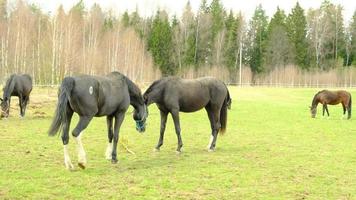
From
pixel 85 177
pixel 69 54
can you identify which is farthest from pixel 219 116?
pixel 69 54

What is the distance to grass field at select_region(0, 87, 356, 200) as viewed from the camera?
Result: 21.1 feet

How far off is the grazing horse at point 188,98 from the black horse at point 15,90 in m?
8.58

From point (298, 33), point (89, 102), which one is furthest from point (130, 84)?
point (298, 33)

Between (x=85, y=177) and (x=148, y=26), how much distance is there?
73635 mm

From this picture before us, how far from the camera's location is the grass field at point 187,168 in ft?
21.1

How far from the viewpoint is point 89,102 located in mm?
7855

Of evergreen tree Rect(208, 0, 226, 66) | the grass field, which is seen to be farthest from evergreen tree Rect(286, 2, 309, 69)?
the grass field

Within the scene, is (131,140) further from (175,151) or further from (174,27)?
(174,27)

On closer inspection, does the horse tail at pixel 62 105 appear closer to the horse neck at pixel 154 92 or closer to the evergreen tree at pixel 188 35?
the horse neck at pixel 154 92

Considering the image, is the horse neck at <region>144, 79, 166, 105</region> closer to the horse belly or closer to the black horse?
the horse belly

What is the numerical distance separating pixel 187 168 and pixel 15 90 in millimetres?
11357

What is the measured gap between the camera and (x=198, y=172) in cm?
794

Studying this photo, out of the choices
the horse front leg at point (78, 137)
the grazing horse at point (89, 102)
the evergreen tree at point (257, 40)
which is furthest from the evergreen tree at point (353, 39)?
the horse front leg at point (78, 137)

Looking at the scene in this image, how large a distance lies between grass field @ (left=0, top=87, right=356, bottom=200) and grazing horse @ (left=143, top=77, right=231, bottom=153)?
0.64 metres
